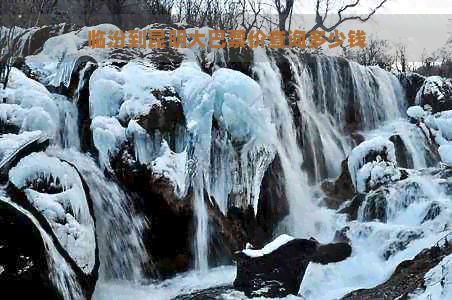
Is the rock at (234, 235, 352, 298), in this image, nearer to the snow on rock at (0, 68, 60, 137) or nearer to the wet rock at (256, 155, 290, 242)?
the wet rock at (256, 155, 290, 242)

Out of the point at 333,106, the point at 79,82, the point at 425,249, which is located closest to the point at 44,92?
the point at 79,82

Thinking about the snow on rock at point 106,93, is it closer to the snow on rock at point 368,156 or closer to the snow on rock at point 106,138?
the snow on rock at point 106,138

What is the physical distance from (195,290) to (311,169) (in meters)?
4.47

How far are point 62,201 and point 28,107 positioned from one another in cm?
194

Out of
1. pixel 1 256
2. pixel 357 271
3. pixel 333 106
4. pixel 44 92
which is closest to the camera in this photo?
pixel 1 256

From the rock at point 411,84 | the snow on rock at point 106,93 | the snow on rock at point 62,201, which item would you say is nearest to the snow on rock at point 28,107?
the snow on rock at point 106,93

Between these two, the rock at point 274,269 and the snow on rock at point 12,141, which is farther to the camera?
the rock at point 274,269

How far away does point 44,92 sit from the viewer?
7598mm

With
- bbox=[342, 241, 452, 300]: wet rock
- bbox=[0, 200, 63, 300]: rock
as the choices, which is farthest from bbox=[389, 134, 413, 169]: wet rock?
bbox=[0, 200, 63, 300]: rock

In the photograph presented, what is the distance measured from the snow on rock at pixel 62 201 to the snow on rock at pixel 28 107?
2.90 ft

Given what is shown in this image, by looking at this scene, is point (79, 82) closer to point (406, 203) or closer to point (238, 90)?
point (238, 90)

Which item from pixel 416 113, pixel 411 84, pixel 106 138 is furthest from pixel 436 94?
pixel 106 138

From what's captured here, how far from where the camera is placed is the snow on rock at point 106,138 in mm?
7051

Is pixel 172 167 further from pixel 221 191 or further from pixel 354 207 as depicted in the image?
pixel 354 207
